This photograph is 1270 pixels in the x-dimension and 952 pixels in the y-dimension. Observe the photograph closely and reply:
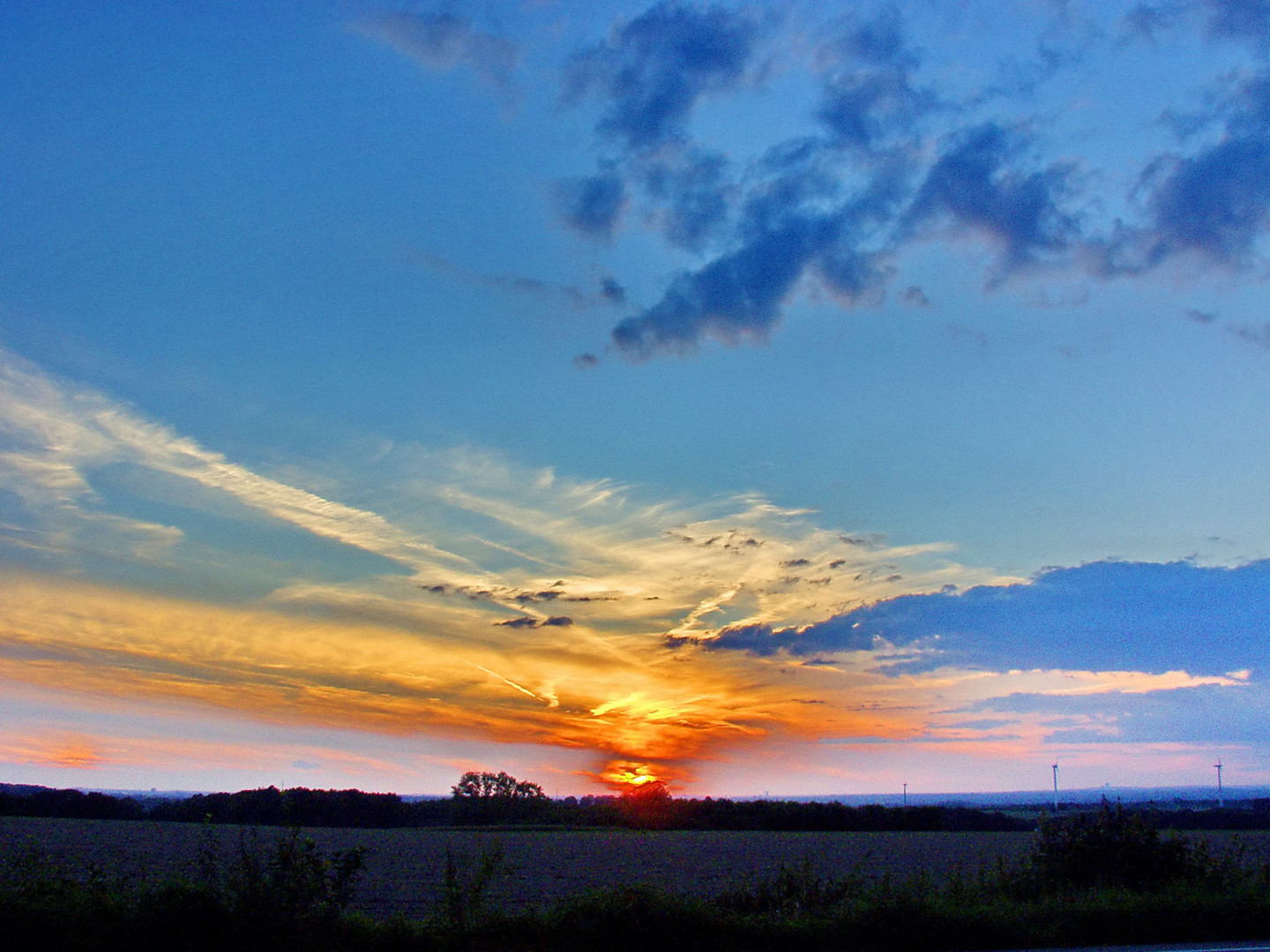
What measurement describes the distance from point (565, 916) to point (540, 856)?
136ft

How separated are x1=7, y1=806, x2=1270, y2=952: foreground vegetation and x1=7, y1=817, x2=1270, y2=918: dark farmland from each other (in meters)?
0.97

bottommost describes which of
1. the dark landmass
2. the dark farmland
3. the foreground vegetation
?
the dark landmass

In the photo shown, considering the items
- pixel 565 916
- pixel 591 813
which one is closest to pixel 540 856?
pixel 565 916

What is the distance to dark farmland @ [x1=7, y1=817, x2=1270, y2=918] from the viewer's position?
25.2m

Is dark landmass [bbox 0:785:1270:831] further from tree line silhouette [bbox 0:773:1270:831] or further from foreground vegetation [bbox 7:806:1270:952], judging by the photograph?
foreground vegetation [bbox 7:806:1270:952]

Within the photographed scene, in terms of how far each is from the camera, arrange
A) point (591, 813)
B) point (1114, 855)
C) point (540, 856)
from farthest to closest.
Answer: point (591, 813) < point (540, 856) < point (1114, 855)

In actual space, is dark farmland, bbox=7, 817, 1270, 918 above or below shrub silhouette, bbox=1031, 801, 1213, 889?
below

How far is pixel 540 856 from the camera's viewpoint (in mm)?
51656

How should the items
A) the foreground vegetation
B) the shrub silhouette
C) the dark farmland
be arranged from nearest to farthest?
the foreground vegetation
the shrub silhouette
the dark farmland

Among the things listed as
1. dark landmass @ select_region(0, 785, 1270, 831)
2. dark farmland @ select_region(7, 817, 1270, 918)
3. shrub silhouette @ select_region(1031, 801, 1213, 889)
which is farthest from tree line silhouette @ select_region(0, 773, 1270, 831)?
shrub silhouette @ select_region(1031, 801, 1213, 889)

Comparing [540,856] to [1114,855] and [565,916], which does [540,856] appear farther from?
[565,916]

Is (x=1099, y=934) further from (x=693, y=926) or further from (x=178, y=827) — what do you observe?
(x=178, y=827)

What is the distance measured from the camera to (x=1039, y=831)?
21.9 m

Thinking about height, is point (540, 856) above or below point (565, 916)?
below
